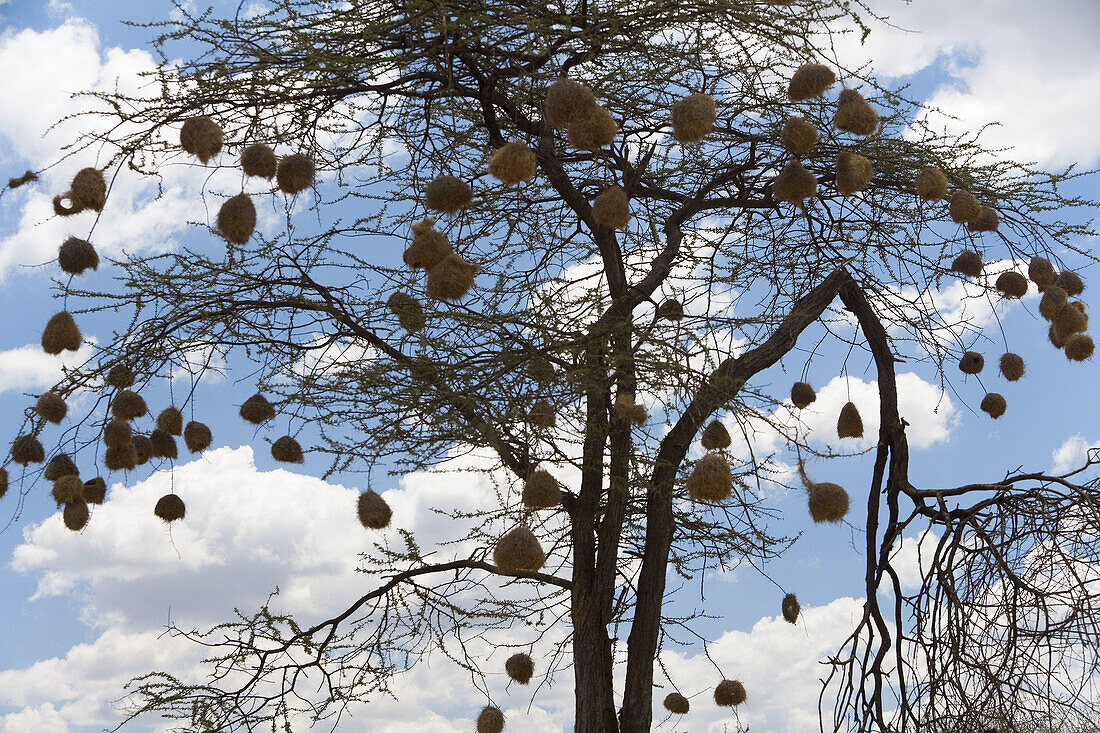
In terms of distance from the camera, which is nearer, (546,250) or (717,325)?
(717,325)

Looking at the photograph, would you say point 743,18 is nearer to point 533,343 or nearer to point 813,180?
point 813,180

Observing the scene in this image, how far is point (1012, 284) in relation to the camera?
515 centimetres

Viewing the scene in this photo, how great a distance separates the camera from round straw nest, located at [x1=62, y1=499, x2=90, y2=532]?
4086 mm

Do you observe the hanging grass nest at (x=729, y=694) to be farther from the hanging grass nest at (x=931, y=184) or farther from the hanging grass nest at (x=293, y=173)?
the hanging grass nest at (x=293, y=173)

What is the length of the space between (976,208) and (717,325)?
53.6 inches

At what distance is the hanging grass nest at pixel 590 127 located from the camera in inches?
140

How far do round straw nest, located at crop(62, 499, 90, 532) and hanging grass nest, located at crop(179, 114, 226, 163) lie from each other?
1.59m

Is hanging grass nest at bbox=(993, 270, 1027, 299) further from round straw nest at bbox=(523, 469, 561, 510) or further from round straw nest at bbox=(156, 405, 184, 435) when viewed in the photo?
round straw nest at bbox=(156, 405, 184, 435)

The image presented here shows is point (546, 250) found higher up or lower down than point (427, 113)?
higher up

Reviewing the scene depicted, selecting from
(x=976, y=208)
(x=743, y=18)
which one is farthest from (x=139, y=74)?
(x=976, y=208)

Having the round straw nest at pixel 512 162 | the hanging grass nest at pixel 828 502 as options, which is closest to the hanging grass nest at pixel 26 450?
the round straw nest at pixel 512 162

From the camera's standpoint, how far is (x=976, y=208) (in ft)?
15.4

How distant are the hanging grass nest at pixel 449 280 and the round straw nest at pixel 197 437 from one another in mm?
1557

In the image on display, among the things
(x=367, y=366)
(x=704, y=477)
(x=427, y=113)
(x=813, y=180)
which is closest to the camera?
(x=704, y=477)
